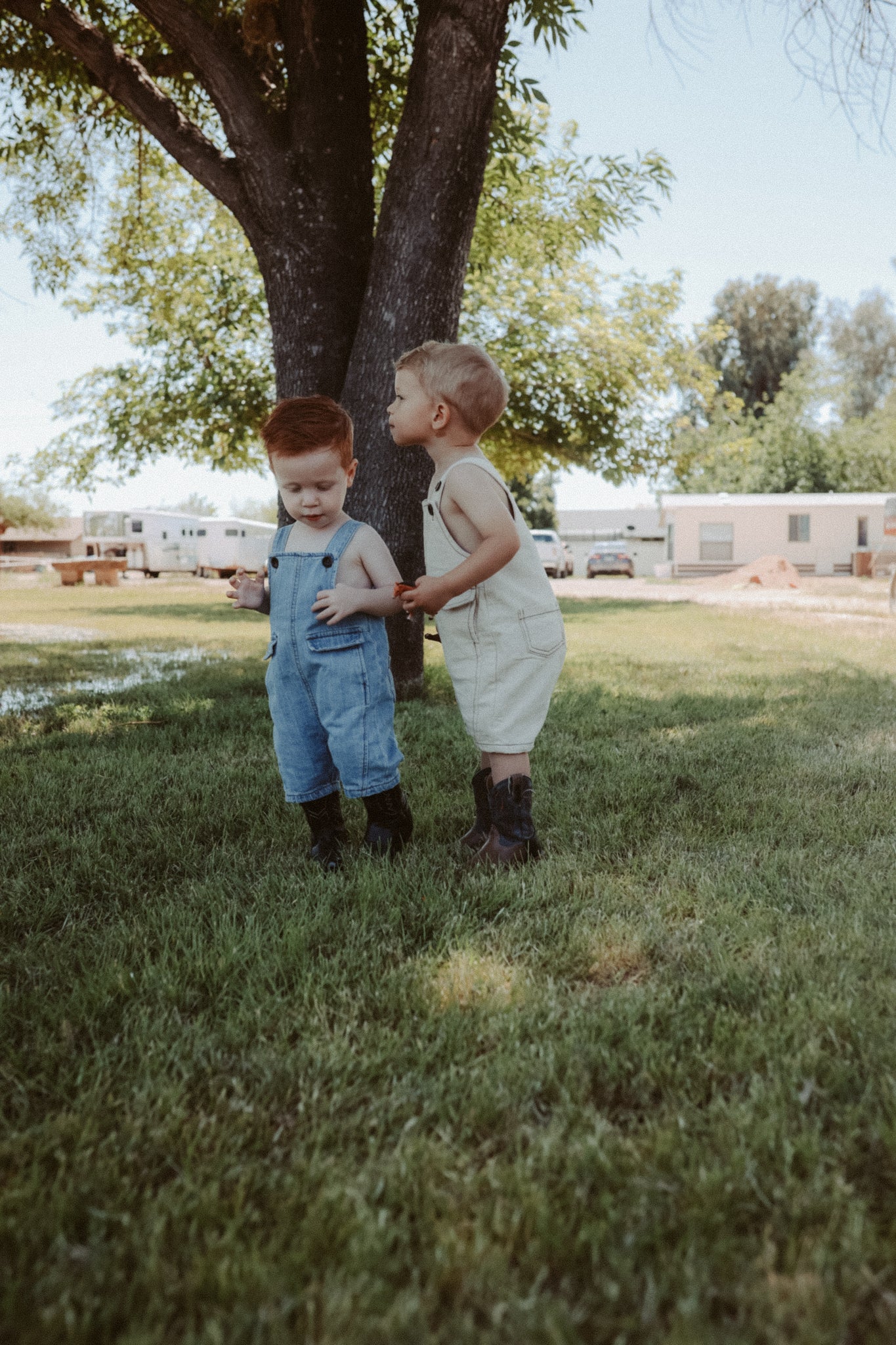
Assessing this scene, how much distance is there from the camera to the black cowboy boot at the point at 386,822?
2.84 meters

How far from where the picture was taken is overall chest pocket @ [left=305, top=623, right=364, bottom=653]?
265 centimetres

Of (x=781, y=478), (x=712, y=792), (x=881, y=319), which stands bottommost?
(x=712, y=792)

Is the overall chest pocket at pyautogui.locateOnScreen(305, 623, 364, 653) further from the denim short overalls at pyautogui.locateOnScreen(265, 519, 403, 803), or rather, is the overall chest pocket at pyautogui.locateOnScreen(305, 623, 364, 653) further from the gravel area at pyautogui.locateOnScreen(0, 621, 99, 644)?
the gravel area at pyautogui.locateOnScreen(0, 621, 99, 644)

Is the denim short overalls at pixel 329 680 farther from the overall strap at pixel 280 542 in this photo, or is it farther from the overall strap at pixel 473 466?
the overall strap at pixel 473 466

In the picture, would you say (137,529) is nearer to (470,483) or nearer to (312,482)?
(312,482)

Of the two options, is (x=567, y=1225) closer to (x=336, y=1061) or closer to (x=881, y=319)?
(x=336, y=1061)

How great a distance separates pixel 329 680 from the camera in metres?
2.67

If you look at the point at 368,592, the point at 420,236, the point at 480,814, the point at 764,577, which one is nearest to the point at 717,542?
the point at 764,577

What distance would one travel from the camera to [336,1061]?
167cm

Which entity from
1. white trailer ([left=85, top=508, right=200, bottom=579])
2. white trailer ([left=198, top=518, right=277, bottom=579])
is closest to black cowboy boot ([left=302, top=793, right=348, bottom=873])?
white trailer ([left=198, top=518, right=277, bottom=579])

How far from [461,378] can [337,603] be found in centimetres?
77

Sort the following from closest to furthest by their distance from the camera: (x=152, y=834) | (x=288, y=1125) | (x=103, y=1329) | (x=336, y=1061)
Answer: (x=103, y=1329)
(x=288, y=1125)
(x=336, y=1061)
(x=152, y=834)

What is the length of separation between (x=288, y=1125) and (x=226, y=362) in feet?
46.0

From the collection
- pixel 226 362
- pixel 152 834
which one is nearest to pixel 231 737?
pixel 152 834
